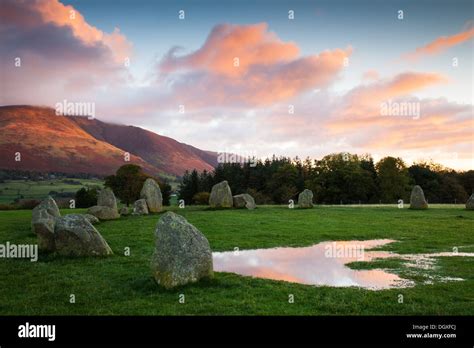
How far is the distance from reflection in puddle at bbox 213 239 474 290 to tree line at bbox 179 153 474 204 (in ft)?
201

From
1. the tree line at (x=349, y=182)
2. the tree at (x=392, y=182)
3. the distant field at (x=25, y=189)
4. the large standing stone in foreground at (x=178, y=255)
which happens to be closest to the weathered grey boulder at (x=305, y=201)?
the tree line at (x=349, y=182)

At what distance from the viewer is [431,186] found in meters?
94.1

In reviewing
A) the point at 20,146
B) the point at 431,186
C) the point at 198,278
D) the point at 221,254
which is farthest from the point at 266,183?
the point at 20,146

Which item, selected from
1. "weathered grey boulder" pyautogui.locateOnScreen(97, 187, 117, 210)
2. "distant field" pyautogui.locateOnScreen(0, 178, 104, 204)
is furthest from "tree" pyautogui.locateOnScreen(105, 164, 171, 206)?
"weathered grey boulder" pyautogui.locateOnScreen(97, 187, 117, 210)

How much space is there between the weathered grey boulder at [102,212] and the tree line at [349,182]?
1803 inches

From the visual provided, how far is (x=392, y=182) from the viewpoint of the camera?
86312mm

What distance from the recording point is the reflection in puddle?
1426 centimetres

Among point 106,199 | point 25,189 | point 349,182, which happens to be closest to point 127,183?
point 106,199

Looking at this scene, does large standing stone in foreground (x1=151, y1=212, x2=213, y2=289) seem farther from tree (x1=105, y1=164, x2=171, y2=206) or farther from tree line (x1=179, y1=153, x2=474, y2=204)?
tree line (x1=179, y1=153, x2=474, y2=204)

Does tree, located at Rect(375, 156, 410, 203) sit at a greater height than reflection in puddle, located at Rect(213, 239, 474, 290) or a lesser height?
greater

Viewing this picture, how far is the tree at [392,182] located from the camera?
85044 mm
